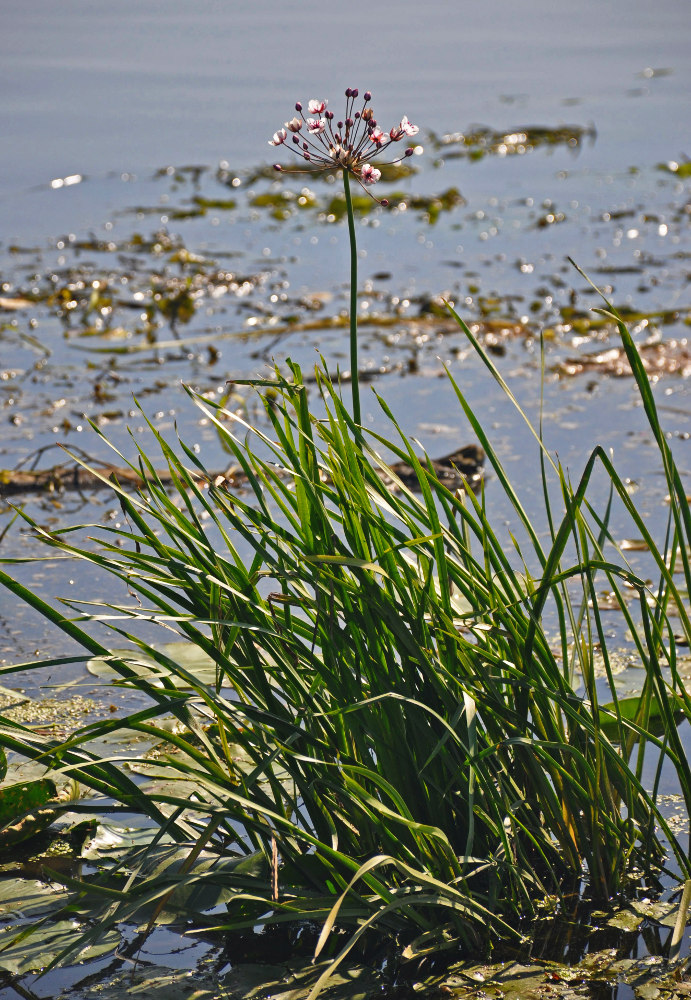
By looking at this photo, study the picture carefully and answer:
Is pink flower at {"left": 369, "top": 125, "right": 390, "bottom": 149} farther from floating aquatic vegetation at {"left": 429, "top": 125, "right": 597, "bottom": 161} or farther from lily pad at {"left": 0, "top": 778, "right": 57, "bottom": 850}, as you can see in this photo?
floating aquatic vegetation at {"left": 429, "top": 125, "right": 597, "bottom": 161}

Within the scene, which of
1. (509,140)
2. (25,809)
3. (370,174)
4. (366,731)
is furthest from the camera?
(509,140)

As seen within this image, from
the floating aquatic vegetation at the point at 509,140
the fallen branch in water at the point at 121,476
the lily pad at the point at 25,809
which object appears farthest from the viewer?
the floating aquatic vegetation at the point at 509,140

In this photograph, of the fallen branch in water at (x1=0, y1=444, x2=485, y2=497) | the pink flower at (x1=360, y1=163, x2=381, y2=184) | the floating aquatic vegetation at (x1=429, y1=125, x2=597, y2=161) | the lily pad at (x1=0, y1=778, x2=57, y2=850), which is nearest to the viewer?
the pink flower at (x1=360, y1=163, x2=381, y2=184)

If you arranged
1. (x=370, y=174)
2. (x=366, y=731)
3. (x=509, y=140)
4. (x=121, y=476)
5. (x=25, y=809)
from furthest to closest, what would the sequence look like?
(x=509, y=140)
(x=121, y=476)
(x=25, y=809)
(x=366, y=731)
(x=370, y=174)

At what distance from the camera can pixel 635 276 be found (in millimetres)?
4695

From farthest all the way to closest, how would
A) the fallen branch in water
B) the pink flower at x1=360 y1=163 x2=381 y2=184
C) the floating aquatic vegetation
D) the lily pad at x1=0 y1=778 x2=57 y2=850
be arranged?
1. the floating aquatic vegetation
2. the fallen branch in water
3. the lily pad at x1=0 y1=778 x2=57 y2=850
4. the pink flower at x1=360 y1=163 x2=381 y2=184

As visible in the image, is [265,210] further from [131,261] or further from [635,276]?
[635,276]

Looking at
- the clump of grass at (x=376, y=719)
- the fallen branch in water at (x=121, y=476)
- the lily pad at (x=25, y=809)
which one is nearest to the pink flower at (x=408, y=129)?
the clump of grass at (x=376, y=719)

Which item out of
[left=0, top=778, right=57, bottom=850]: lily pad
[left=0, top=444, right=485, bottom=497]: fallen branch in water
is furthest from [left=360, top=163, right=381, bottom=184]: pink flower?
[left=0, top=444, right=485, bottom=497]: fallen branch in water

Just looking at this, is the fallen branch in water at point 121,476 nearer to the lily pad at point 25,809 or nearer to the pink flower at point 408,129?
the lily pad at point 25,809

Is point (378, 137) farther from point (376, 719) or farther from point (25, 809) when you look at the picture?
point (25, 809)

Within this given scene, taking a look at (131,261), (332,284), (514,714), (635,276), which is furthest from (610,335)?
(514,714)

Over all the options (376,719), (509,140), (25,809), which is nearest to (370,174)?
(376,719)

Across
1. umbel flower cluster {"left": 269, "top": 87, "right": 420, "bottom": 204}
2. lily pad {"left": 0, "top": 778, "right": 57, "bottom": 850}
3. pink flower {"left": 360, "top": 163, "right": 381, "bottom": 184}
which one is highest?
umbel flower cluster {"left": 269, "top": 87, "right": 420, "bottom": 204}
